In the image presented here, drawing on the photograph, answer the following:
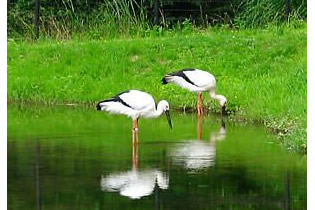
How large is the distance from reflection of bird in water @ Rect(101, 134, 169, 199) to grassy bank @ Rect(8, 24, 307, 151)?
219 inches

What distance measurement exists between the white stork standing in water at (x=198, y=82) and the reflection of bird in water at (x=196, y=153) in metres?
2.92

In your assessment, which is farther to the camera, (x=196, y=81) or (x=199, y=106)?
(x=196, y=81)

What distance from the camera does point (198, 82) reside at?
19156 millimetres

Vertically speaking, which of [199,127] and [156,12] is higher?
[156,12]

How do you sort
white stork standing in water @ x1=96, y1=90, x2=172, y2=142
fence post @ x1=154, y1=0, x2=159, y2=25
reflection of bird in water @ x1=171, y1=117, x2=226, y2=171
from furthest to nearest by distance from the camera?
fence post @ x1=154, y1=0, x2=159, y2=25 < white stork standing in water @ x1=96, y1=90, x2=172, y2=142 < reflection of bird in water @ x1=171, y1=117, x2=226, y2=171

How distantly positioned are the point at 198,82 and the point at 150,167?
614 cm

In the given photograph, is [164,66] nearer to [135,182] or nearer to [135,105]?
[135,105]

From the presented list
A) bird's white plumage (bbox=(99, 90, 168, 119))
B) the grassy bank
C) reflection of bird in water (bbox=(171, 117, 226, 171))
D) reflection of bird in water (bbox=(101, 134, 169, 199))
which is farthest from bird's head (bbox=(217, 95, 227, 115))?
reflection of bird in water (bbox=(101, 134, 169, 199))

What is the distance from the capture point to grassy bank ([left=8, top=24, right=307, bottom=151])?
19.9m

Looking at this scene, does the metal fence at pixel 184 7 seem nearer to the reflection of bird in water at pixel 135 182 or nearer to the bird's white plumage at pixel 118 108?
the bird's white plumage at pixel 118 108

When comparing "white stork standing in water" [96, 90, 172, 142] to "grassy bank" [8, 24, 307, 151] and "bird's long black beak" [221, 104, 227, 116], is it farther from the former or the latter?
"bird's long black beak" [221, 104, 227, 116]

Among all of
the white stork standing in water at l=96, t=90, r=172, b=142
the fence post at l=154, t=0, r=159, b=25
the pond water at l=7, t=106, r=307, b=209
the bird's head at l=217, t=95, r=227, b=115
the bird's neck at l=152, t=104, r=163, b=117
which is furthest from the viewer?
the fence post at l=154, t=0, r=159, b=25

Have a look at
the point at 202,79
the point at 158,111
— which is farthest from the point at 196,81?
the point at 158,111

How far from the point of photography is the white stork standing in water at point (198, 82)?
1905cm
